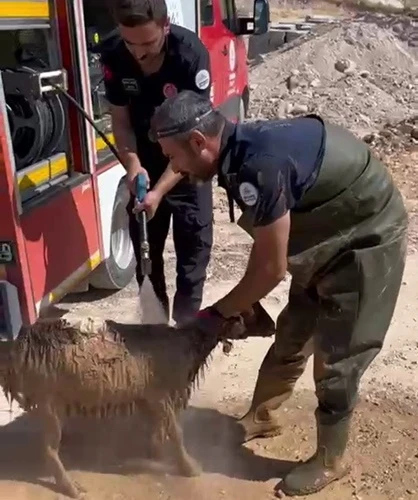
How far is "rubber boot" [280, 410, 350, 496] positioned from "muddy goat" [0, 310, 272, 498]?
621 millimetres

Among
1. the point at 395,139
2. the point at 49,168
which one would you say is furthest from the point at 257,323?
the point at 395,139

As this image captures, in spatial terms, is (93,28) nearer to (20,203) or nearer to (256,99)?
(20,203)

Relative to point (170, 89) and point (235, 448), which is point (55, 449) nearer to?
point (235, 448)

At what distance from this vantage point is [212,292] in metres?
5.98

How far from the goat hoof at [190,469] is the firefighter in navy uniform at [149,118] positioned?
0.68 metres

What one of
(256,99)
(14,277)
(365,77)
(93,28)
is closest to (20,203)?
(14,277)

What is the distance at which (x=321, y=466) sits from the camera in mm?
3533

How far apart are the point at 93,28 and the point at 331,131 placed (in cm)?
344

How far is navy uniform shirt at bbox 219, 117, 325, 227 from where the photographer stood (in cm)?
283

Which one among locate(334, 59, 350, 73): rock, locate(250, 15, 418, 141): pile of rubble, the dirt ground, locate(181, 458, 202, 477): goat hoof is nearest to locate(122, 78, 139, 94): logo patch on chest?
the dirt ground

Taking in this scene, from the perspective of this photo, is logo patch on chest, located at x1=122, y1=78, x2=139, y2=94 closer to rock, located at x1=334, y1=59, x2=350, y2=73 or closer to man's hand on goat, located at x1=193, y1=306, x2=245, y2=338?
man's hand on goat, located at x1=193, y1=306, x2=245, y2=338

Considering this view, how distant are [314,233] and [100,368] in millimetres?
1017

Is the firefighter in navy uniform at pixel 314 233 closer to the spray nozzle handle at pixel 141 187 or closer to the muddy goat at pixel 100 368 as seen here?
the muddy goat at pixel 100 368

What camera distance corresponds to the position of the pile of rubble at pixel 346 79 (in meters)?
14.6
